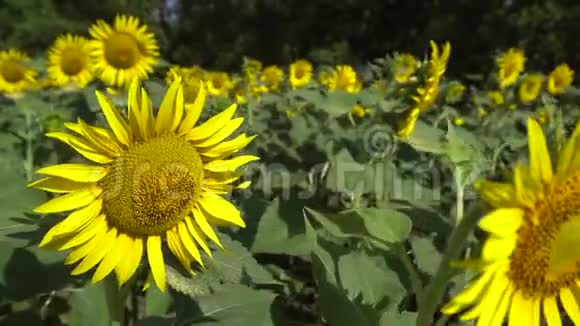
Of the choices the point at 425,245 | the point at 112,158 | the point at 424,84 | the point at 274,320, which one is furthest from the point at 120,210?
the point at 424,84

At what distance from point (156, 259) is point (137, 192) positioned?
10 centimetres

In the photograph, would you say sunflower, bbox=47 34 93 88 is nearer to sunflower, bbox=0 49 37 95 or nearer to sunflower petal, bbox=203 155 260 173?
sunflower, bbox=0 49 37 95

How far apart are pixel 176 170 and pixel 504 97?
373 cm

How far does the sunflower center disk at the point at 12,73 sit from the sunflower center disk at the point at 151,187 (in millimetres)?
3195

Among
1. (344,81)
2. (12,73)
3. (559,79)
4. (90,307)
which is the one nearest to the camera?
(90,307)

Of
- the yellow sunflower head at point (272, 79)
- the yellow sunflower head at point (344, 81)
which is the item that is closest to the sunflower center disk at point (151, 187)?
the yellow sunflower head at point (344, 81)

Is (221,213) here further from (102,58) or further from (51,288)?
(102,58)

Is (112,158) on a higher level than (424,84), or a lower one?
lower

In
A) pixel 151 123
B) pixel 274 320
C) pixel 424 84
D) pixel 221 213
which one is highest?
pixel 424 84

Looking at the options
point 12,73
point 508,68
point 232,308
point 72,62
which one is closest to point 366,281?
point 232,308

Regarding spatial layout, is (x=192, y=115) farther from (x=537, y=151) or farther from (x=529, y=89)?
(x=529, y=89)

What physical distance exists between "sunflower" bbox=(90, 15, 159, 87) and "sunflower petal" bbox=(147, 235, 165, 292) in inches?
74.6

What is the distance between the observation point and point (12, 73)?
A: 402 centimetres

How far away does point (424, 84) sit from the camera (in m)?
2.03
